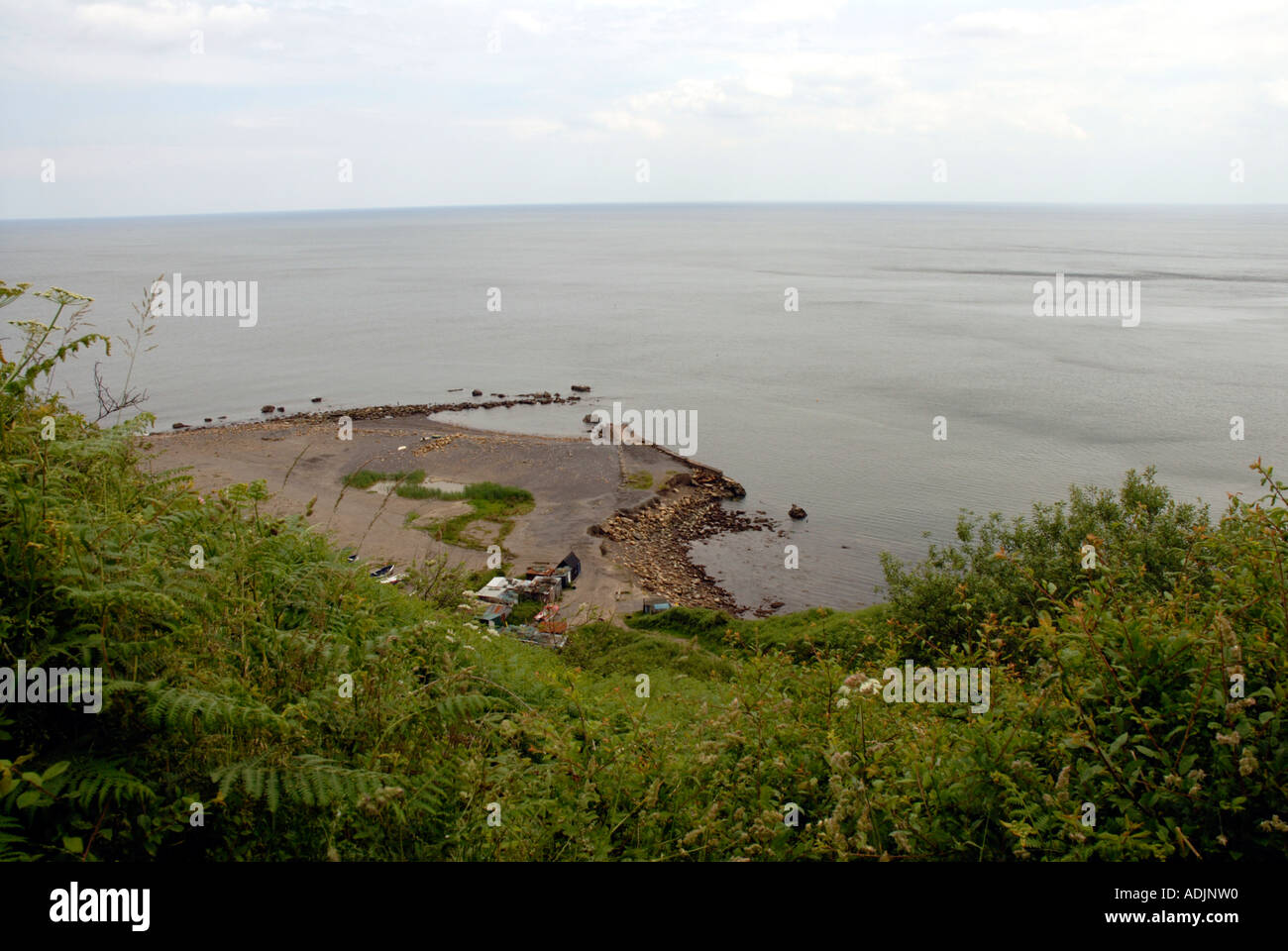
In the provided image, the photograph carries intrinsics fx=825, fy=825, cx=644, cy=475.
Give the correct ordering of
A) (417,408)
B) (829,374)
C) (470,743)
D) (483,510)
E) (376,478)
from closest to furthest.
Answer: (470,743) → (483,510) → (376,478) → (417,408) → (829,374)

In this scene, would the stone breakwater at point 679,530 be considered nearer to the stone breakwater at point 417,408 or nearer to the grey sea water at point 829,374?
the grey sea water at point 829,374

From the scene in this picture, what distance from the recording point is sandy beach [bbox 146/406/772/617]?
35438mm

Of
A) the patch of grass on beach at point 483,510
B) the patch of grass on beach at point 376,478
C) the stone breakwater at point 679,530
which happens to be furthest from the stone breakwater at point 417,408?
the patch of grass on beach at point 483,510

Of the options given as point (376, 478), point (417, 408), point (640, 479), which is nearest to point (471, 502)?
point (376, 478)

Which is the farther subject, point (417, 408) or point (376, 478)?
point (417, 408)

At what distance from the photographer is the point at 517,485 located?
45125 mm

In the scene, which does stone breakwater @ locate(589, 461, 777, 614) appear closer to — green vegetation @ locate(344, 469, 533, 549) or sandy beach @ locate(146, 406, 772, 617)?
sandy beach @ locate(146, 406, 772, 617)

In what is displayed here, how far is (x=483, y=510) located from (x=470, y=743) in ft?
121

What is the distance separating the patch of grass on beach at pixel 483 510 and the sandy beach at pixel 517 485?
44 centimetres

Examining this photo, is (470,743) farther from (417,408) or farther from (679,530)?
(417,408)

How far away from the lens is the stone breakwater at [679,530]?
3451cm

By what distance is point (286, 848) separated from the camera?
4035 millimetres

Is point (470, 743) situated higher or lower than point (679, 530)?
higher
